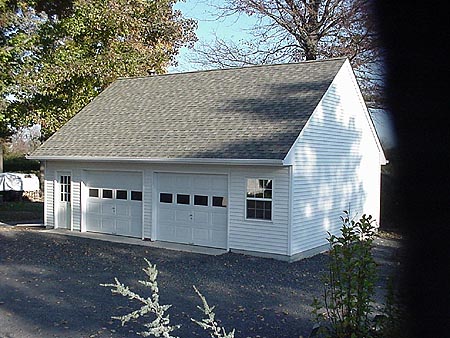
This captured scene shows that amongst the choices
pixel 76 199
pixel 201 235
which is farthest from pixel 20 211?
pixel 201 235

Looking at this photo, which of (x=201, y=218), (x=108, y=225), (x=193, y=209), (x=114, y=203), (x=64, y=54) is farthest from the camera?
(x=64, y=54)

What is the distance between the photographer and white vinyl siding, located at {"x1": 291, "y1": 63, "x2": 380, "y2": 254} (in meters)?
13.0

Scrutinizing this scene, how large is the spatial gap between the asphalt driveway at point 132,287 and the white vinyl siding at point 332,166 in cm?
119

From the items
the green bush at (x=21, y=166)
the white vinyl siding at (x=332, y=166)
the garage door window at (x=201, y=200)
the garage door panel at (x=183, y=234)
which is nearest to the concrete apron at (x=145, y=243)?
the garage door panel at (x=183, y=234)

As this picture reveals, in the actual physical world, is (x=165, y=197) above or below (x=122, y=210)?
above

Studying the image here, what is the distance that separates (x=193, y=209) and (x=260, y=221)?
2.23 meters

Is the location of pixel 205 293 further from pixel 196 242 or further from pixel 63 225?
pixel 63 225

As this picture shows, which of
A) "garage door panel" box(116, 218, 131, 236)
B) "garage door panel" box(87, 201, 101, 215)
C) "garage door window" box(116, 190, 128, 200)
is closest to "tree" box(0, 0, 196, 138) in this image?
"garage door panel" box(87, 201, 101, 215)

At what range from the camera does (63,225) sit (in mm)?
17406

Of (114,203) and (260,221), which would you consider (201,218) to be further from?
(114,203)

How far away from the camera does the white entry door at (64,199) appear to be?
17078 mm

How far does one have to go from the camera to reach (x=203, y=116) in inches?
607

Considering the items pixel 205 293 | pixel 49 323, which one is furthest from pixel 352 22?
pixel 205 293

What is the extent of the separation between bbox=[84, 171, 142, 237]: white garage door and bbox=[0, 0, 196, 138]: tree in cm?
507
